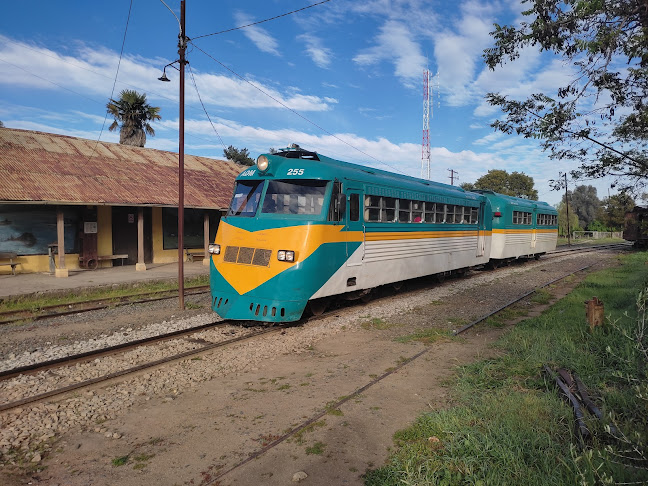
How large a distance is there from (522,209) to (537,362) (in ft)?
54.9

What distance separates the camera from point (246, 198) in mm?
9016

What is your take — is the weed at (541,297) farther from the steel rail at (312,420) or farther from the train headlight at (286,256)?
the train headlight at (286,256)

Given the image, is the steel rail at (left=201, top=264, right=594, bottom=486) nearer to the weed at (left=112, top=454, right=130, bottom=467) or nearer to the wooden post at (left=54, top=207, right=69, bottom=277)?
the weed at (left=112, top=454, right=130, bottom=467)

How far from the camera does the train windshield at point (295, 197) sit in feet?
27.8

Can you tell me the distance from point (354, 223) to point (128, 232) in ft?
44.4

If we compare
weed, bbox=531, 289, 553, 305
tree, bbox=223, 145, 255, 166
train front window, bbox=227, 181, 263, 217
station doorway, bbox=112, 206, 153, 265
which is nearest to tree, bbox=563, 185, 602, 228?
→ tree, bbox=223, 145, 255, 166

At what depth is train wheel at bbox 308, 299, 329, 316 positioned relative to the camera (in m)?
9.30

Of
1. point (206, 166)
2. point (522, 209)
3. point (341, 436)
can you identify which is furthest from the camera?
point (206, 166)

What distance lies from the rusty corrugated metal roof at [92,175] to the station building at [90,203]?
0.10ft

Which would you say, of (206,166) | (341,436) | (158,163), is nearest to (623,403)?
(341,436)

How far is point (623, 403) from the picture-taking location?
14.6ft

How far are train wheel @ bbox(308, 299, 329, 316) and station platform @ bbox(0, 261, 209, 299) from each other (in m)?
7.41

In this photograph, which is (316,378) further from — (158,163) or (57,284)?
(158,163)

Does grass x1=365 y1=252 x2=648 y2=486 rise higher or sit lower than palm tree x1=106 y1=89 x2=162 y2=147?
lower
